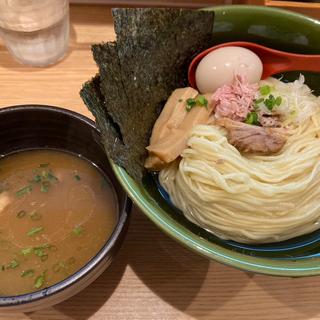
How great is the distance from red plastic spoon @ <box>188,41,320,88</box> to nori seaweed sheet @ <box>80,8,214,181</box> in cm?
4

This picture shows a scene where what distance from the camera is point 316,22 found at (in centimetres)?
148

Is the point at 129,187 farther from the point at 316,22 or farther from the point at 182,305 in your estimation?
the point at 316,22

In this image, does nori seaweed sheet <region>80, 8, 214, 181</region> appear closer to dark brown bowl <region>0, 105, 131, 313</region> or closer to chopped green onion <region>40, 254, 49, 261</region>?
dark brown bowl <region>0, 105, 131, 313</region>

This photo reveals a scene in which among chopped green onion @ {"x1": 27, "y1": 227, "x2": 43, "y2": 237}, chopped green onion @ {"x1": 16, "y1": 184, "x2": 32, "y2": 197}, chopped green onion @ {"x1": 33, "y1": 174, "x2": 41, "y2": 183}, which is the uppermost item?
chopped green onion @ {"x1": 33, "y1": 174, "x2": 41, "y2": 183}

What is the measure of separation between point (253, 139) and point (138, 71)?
0.46m

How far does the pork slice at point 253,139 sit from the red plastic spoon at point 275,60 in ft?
1.14

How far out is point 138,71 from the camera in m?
1.39

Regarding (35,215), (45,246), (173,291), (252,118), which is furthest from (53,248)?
(252,118)

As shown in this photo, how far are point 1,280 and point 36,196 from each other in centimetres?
31

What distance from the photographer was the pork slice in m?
1.26

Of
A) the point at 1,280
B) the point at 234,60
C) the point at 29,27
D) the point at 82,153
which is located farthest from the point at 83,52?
the point at 1,280

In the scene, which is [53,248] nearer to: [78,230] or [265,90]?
[78,230]

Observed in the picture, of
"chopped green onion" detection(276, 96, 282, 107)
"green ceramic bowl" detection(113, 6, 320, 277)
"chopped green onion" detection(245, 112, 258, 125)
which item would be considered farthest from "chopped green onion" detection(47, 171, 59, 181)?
"chopped green onion" detection(276, 96, 282, 107)

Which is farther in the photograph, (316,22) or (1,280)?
(316,22)
